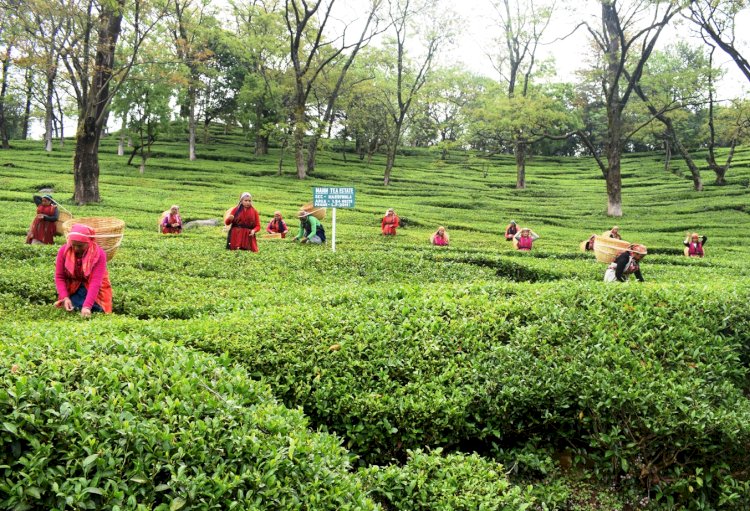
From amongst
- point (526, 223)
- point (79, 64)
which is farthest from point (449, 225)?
point (79, 64)

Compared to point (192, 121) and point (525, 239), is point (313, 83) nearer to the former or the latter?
point (192, 121)

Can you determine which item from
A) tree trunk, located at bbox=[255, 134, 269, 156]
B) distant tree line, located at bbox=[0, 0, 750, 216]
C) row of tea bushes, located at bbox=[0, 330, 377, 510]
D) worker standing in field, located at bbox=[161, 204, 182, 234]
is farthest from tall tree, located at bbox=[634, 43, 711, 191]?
tree trunk, located at bbox=[255, 134, 269, 156]

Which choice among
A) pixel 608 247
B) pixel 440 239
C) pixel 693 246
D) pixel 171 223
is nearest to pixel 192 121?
pixel 171 223

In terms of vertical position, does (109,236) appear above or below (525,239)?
above

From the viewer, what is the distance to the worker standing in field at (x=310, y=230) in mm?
15893

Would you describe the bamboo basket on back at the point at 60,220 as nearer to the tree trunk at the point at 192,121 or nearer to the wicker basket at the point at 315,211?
the wicker basket at the point at 315,211

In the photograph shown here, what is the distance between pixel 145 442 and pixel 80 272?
509 cm

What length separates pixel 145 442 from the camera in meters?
3.19

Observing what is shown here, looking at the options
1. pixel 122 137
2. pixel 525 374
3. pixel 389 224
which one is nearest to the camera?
pixel 525 374

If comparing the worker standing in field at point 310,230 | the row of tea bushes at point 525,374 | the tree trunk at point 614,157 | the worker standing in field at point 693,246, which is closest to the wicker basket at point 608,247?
the row of tea bushes at point 525,374

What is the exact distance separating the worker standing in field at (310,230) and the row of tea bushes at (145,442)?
461 inches

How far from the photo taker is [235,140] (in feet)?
199

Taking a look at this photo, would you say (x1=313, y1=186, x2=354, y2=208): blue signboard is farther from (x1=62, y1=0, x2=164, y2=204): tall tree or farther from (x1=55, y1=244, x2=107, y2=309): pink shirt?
(x1=62, y1=0, x2=164, y2=204): tall tree

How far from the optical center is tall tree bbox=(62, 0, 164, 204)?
19875mm
